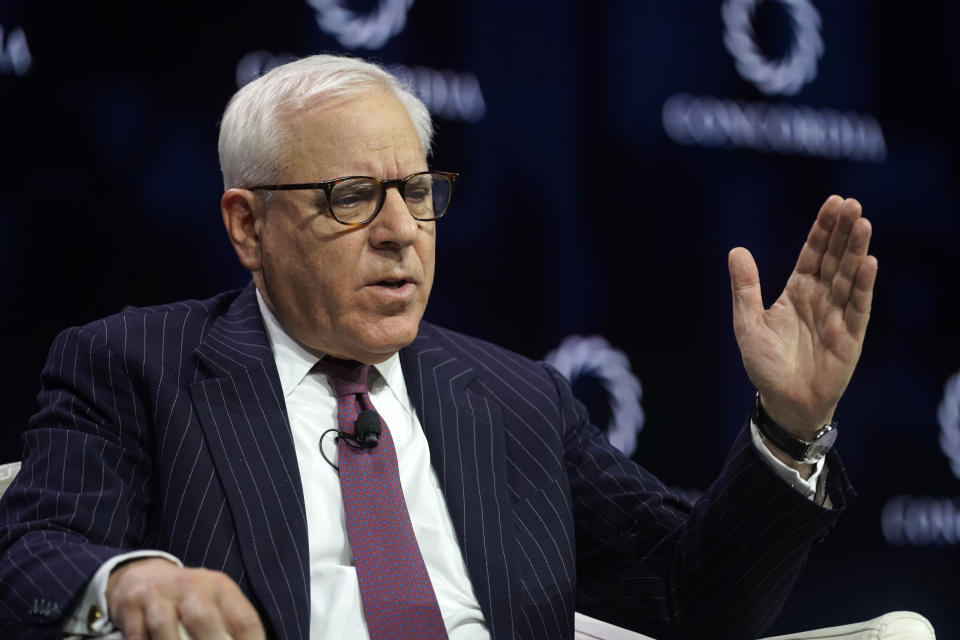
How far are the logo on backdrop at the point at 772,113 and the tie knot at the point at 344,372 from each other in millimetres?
1763

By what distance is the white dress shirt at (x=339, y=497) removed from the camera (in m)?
1.73

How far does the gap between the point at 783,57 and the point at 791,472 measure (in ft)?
7.22

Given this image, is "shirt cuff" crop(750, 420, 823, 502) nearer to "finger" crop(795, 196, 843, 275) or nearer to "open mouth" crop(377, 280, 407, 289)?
"finger" crop(795, 196, 843, 275)

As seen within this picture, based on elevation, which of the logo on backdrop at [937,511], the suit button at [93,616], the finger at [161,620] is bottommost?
the logo on backdrop at [937,511]

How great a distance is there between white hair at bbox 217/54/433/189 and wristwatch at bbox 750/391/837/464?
891 mm

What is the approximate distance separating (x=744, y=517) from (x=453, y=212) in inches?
58.0

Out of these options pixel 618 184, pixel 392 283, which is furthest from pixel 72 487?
pixel 618 184

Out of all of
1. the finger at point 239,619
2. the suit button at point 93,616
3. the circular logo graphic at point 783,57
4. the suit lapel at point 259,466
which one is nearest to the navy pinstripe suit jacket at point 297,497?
the suit lapel at point 259,466

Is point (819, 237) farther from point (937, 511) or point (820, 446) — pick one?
point (937, 511)

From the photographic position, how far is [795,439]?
1737 millimetres

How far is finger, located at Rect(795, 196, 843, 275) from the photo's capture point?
1.69 m

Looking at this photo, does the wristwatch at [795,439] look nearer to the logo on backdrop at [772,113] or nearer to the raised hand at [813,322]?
the raised hand at [813,322]

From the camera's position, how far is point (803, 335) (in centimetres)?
176

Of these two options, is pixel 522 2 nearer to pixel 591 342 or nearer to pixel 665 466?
pixel 591 342
